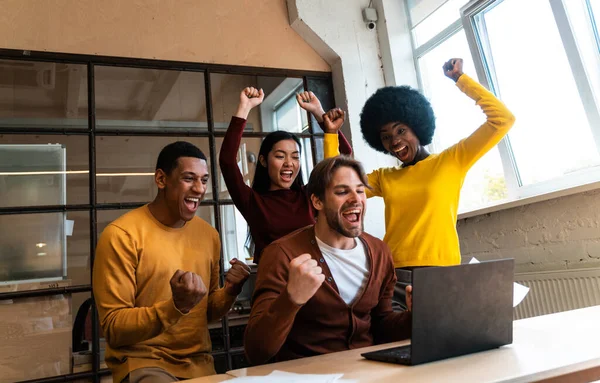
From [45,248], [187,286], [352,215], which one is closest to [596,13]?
[352,215]

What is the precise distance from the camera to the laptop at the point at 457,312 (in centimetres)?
103

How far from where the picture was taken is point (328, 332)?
1463 millimetres

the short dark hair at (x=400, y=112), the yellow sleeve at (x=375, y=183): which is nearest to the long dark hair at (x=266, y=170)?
the yellow sleeve at (x=375, y=183)

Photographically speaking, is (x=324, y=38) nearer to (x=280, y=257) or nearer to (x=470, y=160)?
(x=470, y=160)

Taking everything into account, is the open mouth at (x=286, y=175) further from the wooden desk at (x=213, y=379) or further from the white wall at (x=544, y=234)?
the white wall at (x=544, y=234)

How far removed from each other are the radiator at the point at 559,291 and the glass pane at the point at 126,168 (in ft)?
7.41

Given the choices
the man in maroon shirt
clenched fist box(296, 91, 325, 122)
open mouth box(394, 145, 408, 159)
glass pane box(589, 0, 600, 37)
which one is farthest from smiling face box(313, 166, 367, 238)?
glass pane box(589, 0, 600, 37)

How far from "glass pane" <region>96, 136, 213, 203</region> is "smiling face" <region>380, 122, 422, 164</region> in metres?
1.53

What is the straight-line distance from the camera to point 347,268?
157cm

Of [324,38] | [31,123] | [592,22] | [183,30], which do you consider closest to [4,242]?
[31,123]

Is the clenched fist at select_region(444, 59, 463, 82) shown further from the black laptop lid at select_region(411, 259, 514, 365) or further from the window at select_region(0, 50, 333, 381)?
the window at select_region(0, 50, 333, 381)

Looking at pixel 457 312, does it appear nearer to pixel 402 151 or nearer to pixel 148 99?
pixel 402 151

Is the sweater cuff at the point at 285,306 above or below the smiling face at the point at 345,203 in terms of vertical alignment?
below

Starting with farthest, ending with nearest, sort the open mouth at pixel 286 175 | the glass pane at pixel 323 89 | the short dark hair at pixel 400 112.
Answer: the glass pane at pixel 323 89 → the short dark hair at pixel 400 112 → the open mouth at pixel 286 175
